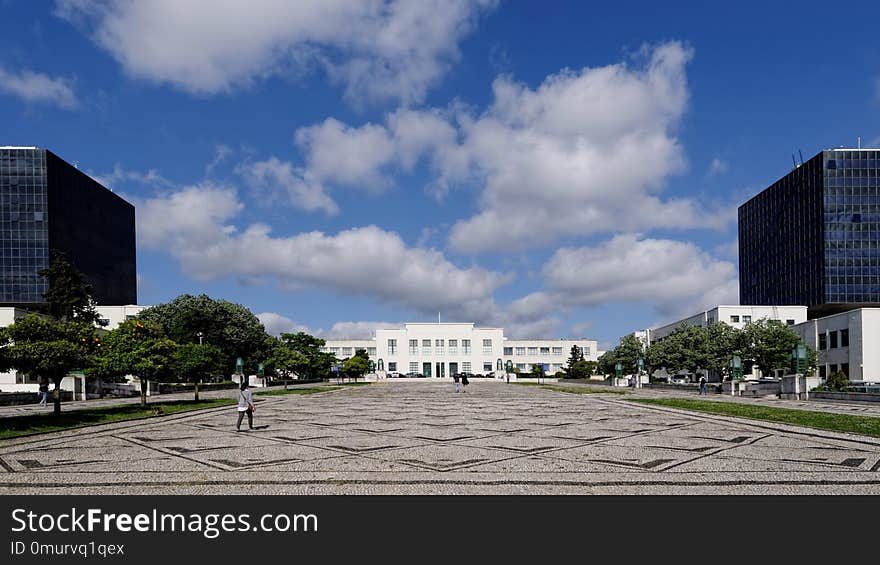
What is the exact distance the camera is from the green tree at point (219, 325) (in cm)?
7044

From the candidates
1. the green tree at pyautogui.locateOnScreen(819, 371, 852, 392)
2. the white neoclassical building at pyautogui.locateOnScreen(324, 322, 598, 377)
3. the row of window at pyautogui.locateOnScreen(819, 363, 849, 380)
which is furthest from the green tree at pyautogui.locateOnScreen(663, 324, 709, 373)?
the white neoclassical building at pyautogui.locateOnScreen(324, 322, 598, 377)

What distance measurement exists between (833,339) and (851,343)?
521 centimetres

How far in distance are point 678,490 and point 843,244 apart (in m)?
97.0

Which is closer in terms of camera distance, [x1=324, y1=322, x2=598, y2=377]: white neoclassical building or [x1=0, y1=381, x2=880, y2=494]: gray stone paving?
[x1=0, y1=381, x2=880, y2=494]: gray stone paving

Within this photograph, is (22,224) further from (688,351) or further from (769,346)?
(769,346)

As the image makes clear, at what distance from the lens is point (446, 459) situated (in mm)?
13547

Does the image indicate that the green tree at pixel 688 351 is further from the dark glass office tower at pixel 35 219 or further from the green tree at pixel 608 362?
the dark glass office tower at pixel 35 219

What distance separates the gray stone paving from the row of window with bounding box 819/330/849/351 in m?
53.3

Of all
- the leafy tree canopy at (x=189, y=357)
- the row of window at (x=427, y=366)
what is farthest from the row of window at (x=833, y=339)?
the row of window at (x=427, y=366)

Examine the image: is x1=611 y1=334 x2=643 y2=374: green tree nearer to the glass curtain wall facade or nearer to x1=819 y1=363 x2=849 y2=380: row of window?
x1=819 y1=363 x2=849 y2=380: row of window

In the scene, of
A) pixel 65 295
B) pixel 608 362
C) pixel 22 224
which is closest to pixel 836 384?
pixel 608 362

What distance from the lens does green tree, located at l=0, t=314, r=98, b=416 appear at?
20.8 metres
